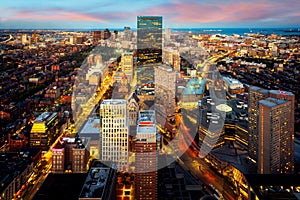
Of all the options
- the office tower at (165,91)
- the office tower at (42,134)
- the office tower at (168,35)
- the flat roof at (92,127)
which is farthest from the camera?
the office tower at (168,35)

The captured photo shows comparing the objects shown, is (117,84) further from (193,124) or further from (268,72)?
(268,72)

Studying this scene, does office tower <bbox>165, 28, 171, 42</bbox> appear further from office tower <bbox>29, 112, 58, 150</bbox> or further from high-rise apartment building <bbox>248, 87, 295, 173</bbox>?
high-rise apartment building <bbox>248, 87, 295, 173</bbox>

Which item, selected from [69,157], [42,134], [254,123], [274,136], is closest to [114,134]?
[69,157]

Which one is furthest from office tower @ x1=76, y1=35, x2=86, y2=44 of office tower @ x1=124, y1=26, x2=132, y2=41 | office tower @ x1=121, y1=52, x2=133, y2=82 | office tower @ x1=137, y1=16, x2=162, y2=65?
office tower @ x1=121, y1=52, x2=133, y2=82

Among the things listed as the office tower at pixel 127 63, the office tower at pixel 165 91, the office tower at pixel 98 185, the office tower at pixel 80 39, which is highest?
the office tower at pixel 80 39

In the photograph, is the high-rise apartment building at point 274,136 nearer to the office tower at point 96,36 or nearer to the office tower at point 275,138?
the office tower at point 275,138

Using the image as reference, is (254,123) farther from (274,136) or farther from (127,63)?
(127,63)

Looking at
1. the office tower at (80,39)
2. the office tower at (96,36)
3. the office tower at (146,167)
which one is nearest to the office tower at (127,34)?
the office tower at (96,36)
